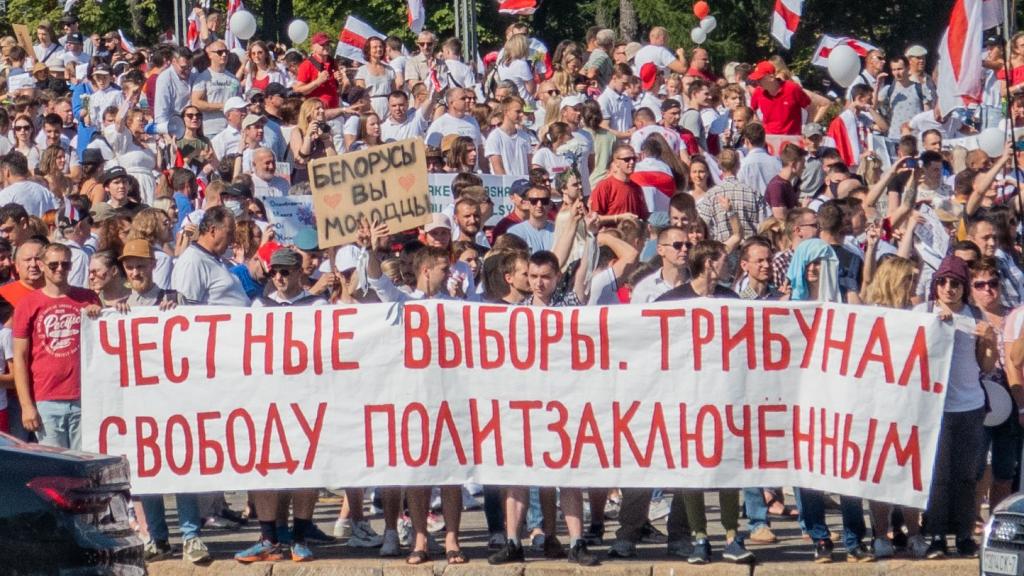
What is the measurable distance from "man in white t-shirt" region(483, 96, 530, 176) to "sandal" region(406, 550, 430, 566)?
24.7 ft

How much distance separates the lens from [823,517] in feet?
34.8

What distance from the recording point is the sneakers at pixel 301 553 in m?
10.8

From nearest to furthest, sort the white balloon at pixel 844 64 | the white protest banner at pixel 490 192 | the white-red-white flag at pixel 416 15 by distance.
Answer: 1. the white protest banner at pixel 490 192
2. the white balloon at pixel 844 64
3. the white-red-white flag at pixel 416 15

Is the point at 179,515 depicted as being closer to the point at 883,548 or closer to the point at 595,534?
the point at 595,534

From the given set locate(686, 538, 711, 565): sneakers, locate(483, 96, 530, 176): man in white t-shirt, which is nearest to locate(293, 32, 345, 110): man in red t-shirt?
locate(483, 96, 530, 176): man in white t-shirt

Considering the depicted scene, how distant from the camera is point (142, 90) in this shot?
2128 centimetres

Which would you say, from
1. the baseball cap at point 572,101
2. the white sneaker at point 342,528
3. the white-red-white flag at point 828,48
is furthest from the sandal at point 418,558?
the white-red-white flag at point 828,48

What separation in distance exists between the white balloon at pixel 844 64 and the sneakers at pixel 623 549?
476 inches

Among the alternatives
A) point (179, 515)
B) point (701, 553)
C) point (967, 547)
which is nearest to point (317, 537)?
point (179, 515)

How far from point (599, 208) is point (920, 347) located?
18.8 ft

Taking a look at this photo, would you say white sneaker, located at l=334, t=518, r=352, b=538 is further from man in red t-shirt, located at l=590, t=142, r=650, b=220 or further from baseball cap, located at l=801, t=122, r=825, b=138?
baseball cap, located at l=801, t=122, r=825, b=138

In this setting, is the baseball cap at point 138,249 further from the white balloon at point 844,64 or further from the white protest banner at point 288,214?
the white balloon at point 844,64

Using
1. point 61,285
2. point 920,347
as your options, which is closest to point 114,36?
point 61,285

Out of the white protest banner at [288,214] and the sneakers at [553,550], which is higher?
the white protest banner at [288,214]
